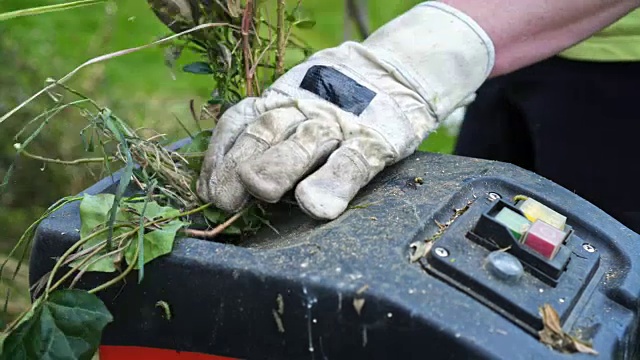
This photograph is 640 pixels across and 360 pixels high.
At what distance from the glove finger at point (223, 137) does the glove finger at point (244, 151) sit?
2 cm

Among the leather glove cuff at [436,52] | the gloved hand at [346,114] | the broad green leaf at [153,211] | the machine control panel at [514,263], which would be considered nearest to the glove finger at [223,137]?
the gloved hand at [346,114]

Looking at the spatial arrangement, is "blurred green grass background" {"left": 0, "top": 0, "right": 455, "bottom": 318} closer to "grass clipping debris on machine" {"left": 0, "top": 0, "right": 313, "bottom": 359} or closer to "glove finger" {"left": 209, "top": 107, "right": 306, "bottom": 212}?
"grass clipping debris on machine" {"left": 0, "top": 0, "right": 313, "bottom": 359}

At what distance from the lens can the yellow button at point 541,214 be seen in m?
1.00

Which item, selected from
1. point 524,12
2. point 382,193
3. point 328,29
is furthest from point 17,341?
point 328,29

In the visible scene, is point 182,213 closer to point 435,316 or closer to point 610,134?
point 435,316

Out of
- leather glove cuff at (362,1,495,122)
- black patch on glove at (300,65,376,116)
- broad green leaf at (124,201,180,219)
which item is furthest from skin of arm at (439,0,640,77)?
broad green leaf at (124,201,180,219)

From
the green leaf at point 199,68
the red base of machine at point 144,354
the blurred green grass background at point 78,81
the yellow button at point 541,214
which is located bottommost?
the blurred green grass background at point 78,81

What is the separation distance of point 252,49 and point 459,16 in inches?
13.8

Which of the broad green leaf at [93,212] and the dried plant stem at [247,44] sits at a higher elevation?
the dried plant stem at [247,44]

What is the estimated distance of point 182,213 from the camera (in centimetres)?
103

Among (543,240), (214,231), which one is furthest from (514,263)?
Answer: (214,231)

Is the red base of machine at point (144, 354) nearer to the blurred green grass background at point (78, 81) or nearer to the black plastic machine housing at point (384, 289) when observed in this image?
the black plastic machine housing at point (384, 289)

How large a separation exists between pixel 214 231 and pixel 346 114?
0.26 m

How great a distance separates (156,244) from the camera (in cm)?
93
